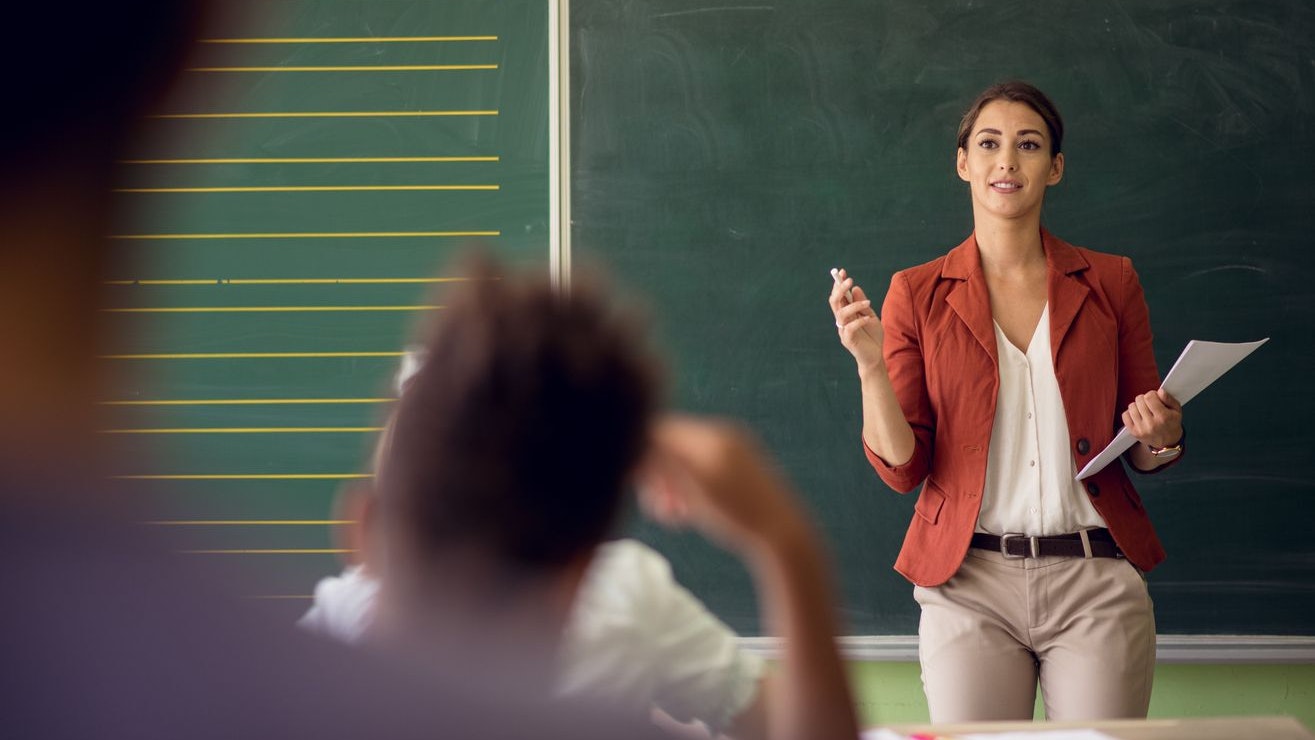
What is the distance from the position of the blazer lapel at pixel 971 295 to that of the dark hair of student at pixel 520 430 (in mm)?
1835

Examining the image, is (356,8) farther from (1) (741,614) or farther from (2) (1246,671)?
(2) (1246,671)

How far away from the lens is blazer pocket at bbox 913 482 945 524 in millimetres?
2260

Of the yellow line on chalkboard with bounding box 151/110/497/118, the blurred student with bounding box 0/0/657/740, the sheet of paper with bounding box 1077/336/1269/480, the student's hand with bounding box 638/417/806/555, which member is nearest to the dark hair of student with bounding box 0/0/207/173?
the blurred student with bounding box 0/0/657/740

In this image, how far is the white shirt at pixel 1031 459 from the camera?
7.16ft

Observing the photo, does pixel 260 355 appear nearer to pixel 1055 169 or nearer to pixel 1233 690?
pixel 1055 169

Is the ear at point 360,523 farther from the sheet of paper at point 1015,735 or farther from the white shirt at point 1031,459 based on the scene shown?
the white shirt at point 1031,459

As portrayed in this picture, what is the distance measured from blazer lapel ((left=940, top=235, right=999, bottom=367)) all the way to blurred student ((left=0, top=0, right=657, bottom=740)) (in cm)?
205

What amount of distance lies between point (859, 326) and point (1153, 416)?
55 cm

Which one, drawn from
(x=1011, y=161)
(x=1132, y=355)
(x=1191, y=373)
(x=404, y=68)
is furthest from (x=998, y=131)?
(x=404, y=68)

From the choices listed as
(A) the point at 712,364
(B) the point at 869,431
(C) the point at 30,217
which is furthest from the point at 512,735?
(A) the point at 712,364

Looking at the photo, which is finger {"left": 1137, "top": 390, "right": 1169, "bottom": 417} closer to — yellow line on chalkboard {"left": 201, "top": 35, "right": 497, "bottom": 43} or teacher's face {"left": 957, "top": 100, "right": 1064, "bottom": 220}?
teacher's face {"left": 957, "top": 100, "right": 1064, "bottom": 220}

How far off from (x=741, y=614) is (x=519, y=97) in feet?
4.98

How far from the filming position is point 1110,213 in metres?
3.07

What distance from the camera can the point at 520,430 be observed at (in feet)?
1.65
